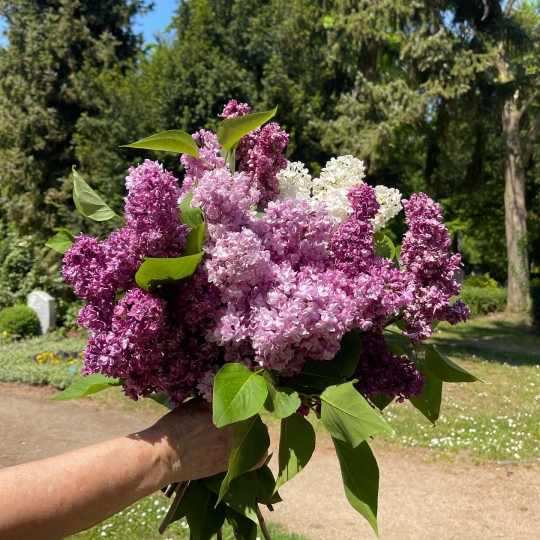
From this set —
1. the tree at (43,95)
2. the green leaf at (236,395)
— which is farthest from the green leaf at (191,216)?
the tree at (43,95)

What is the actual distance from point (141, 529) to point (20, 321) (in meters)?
8.28

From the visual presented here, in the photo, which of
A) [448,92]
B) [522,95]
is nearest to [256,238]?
[448,92]

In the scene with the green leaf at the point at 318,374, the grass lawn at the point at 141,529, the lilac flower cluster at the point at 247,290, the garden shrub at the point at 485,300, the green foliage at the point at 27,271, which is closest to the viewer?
the lilac flower cluster at the point at 247,290

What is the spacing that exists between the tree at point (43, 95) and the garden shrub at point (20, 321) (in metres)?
2.79

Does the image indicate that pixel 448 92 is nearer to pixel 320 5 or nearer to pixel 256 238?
pixel 320 5

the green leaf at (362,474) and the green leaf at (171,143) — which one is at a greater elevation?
the green leaf at (171,143)

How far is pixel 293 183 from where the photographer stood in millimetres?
1817

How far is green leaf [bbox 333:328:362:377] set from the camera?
4.87 feet

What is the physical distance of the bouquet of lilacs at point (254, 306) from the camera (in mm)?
1359

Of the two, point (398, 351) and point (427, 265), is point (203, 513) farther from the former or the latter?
point (427, 265)

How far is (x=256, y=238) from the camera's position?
1406 millimetres

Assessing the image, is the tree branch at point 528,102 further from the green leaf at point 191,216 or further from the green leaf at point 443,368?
the green leaf at point 191,216

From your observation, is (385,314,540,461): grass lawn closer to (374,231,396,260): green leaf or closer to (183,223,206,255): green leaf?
(374,231,396,260): green leaf

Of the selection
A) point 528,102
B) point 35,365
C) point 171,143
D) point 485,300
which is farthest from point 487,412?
point 485,300
